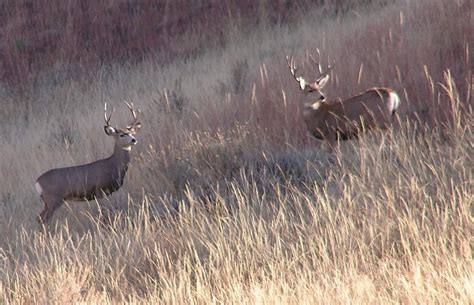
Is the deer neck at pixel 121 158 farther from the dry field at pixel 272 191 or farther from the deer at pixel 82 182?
the dry field at pixel 272 191

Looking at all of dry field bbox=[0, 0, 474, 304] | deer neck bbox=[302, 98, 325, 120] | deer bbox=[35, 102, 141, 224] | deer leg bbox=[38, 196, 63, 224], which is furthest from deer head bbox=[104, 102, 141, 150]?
deer neck bbox=[302, 98, 325, 120]

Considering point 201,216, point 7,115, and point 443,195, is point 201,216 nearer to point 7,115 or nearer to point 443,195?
point 443,195

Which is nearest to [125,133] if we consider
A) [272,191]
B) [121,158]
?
[121,158]

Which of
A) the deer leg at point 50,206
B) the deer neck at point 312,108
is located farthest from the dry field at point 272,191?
the deer neck at point 312,108

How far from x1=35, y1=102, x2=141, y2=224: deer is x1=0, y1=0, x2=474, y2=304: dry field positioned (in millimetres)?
123

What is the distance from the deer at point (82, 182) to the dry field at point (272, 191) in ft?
0.40

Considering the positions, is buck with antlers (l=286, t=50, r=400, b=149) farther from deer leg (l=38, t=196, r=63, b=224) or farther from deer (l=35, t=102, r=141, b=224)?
deer leg (l=38, t=196, r=63, b=224)

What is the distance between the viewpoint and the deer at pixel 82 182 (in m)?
8.95

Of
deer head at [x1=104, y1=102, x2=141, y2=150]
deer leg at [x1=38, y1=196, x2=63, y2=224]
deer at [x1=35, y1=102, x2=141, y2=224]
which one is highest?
deer head at [x1=104, y1=102, x2=141, y2=150]

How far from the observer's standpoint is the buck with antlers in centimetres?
845

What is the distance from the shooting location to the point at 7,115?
16078 millimetres

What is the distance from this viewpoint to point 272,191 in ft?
26.1

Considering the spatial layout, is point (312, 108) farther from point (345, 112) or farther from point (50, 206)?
point (50, 206)

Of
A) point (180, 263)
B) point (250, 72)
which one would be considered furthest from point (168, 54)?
point (180, 263)
